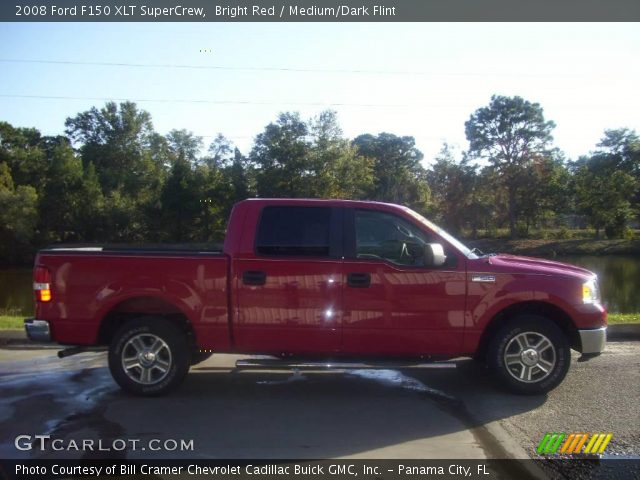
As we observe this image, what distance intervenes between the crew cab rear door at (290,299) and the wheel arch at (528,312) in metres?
1.55

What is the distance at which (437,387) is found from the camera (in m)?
6.27

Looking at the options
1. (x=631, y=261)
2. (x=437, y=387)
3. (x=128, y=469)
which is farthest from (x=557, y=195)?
(x=128, y=469)

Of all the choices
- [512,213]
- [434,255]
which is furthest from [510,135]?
[434,255]

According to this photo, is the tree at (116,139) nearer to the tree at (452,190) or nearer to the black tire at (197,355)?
the tree at (452,190)

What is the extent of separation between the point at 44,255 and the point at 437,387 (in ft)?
14.3

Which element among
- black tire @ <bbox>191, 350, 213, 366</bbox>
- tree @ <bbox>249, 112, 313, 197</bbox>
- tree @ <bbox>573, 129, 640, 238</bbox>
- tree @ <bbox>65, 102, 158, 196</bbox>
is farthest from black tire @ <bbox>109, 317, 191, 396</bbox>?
tree @ <bbox>65, 102, 158, 196</bbox>

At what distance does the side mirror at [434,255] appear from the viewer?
5.58 meters

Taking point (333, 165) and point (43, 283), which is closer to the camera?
point (43, 283)

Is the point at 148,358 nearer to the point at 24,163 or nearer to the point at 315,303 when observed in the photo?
the point at 315,303

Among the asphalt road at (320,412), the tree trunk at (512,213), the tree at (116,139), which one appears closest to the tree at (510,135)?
the tree trunk at (512,213)

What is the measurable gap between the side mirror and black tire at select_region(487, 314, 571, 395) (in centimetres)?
100

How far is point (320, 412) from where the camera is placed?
538cm

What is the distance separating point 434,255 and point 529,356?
57.5 inches

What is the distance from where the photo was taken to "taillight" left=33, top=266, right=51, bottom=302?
5766 mm
